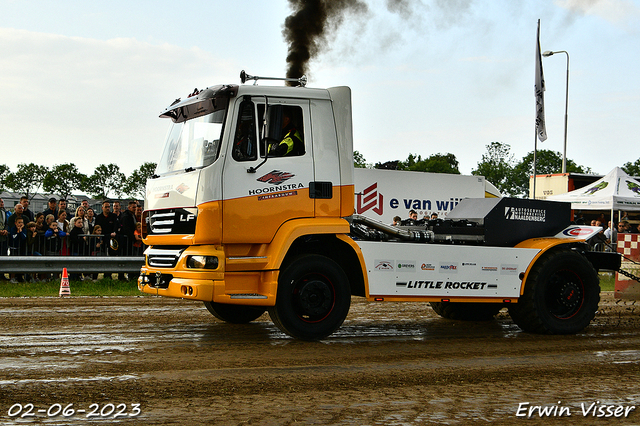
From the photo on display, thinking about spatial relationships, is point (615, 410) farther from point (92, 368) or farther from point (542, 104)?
point (542, 104)

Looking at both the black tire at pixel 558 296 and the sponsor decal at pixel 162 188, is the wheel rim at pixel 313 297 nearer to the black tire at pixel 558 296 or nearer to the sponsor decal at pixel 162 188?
the sponsor decal at pixel 162 188

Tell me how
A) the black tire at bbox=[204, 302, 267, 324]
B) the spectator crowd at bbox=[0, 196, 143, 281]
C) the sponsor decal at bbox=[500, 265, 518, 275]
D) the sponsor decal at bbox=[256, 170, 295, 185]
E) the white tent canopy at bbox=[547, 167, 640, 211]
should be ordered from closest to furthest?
the sponsor decal at bbox=[256, 170, 295, 185] < the sponsor decal at bbox=[500, 265, 518, 275] < the black tire at bbox=[204, 302, 267, 324] < the spectator crowd at bbox=[0, 196, 143, 281] < the white tent canopy at bbox=[547, 167, 640, 211]

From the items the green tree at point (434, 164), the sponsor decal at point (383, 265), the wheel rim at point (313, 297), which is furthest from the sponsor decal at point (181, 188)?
the green tree at point (434, 164)

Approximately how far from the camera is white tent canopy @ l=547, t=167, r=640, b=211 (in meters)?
22.7

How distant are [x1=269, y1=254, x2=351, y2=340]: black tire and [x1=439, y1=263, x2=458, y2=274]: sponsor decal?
1287mm

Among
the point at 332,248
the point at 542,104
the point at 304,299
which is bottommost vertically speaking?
the point at 304,299

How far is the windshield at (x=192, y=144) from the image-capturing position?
762 cm

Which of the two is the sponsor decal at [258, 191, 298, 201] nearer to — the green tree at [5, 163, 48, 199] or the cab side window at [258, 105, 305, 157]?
the cab side window at [258, 105, 305, 157]

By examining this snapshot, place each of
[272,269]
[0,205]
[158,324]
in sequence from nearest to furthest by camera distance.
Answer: [272,269]
[158,324]
[0,205]

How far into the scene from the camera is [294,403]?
16.6 ft

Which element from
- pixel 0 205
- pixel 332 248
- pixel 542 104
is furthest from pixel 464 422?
pixel 542 104

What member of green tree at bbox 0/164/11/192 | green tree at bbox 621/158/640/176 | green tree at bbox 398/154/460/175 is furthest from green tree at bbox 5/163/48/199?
green tree at bbox 621/158/640/176

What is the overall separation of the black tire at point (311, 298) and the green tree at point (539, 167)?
102 m

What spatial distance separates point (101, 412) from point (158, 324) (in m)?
4.24
